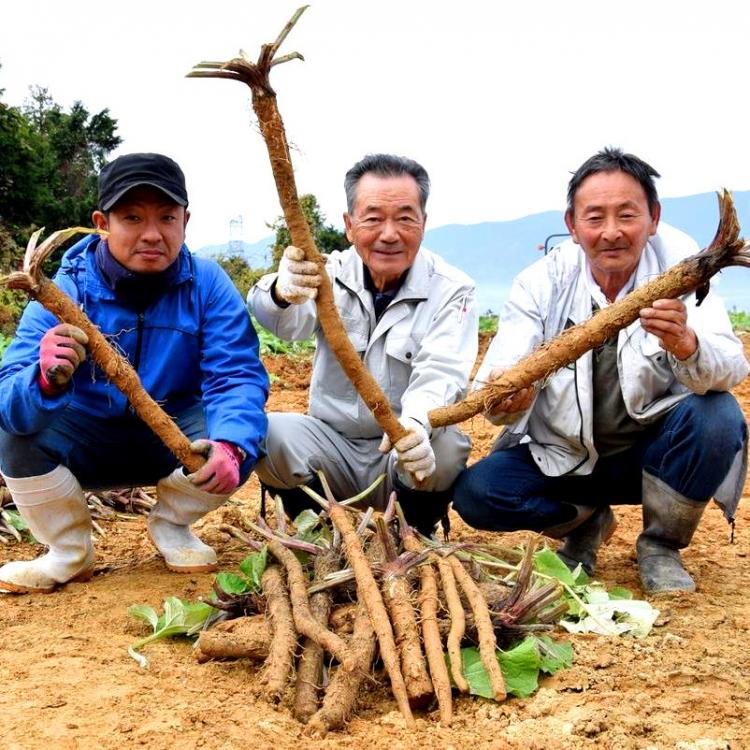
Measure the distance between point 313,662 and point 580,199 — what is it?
1675mm

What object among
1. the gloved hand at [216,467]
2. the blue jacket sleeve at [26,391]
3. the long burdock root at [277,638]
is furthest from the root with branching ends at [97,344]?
the long burdock root at [277,638]

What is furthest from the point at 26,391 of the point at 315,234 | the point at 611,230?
the point at 315,234

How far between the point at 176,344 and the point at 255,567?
0.86 m

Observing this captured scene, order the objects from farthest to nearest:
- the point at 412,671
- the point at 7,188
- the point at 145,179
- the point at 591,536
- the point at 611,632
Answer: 1. the point at 7,188
2. the point at 591,536
3. the point at 145,179
4. the point at 611,632
5. the point at 412,671

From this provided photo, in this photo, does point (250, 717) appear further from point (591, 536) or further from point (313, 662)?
point (591, 536)

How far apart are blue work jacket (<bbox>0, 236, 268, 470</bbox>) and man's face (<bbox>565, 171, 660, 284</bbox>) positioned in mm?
1162

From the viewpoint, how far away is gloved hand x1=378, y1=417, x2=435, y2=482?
2.79 meters

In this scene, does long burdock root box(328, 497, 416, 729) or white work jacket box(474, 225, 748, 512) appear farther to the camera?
white work jacket box(474, 225, 748, 512)

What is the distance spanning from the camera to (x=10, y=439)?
2846mm

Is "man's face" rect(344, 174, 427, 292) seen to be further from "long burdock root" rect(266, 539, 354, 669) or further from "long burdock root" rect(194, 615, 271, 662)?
"long burdock root" rect(194, 615, 271, 662)

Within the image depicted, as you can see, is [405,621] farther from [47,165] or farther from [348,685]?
[47,165]

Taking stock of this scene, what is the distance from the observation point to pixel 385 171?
302cm

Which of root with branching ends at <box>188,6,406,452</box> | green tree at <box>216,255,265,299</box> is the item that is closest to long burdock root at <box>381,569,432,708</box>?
root with branching ends at <box>188,6,406,452</box>

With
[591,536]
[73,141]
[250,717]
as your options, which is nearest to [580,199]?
[591,536]
